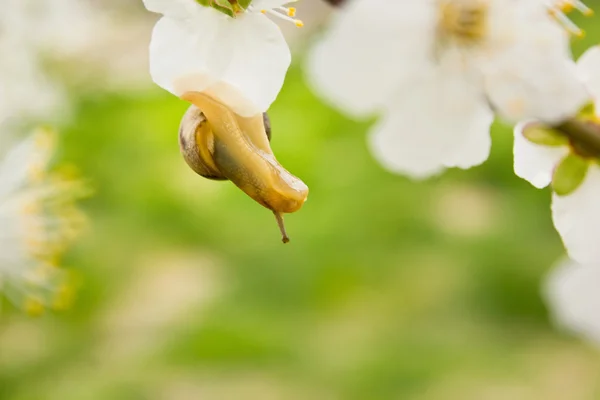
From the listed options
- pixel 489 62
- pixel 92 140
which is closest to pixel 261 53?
pixel 489 62

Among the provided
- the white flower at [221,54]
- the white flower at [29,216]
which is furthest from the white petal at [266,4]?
the white flower at [29,216]

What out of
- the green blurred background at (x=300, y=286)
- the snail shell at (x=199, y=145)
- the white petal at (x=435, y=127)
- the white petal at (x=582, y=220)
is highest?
the white petal at (x=435, y=127)

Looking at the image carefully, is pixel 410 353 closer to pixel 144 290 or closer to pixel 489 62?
pixel 144 290

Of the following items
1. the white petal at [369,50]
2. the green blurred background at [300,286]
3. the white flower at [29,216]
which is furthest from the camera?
the green blurred background at [300,286]

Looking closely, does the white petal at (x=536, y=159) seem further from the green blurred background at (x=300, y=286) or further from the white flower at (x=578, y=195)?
the green blurred background at (x=300, y=286)

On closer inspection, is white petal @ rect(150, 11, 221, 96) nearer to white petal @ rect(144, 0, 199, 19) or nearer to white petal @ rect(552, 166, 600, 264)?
white petal @ rect(144, 0, 199, 19)

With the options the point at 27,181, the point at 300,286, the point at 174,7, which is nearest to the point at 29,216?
the point at 27,181

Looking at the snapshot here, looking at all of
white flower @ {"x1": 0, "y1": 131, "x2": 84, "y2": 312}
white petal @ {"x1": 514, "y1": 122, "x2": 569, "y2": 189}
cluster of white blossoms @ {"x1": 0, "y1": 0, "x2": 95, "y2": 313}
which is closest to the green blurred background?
cluster of white blossoms @ {"x1": 0, "y1": 0, "x2": 95, "y2": 313}

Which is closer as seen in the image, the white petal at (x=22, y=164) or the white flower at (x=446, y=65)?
the white flower at (x=446, y=65)
